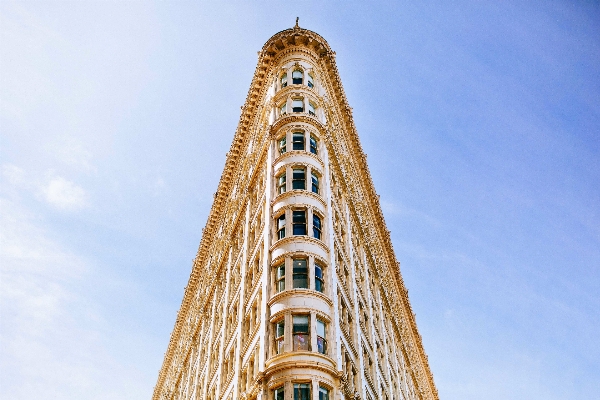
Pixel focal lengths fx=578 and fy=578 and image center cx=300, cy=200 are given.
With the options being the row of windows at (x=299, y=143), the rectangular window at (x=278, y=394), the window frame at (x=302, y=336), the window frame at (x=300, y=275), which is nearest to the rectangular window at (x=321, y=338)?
the window frame at (x=302, y=336)

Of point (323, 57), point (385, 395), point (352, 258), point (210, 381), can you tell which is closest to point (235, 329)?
point (210, 381)

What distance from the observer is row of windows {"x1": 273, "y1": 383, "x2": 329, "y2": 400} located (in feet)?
97.8

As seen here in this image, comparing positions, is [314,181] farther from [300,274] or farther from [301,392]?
[301,392]

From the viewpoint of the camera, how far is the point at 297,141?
4628 cm

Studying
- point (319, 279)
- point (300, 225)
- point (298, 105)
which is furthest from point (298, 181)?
point (298, 105)

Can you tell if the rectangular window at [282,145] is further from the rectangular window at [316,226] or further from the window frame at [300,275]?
the window frame at [300,275]

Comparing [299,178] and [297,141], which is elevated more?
[297,141]

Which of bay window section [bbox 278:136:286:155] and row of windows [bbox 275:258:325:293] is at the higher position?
bay window section [bbox 278:136:286:155]

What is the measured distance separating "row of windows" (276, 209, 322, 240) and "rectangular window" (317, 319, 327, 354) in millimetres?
6988

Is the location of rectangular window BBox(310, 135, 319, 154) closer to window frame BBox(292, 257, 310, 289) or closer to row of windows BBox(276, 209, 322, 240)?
row of windows BBox(276, 209, 322, 240)

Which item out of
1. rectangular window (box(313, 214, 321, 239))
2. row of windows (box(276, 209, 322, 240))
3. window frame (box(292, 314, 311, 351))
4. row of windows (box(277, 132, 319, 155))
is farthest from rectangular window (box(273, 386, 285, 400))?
row of windows (box(277, 132, 319, 155))

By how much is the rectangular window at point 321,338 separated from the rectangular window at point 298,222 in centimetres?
713

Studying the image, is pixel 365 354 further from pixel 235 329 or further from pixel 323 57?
pixel 323 57

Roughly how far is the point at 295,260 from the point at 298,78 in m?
23.2
